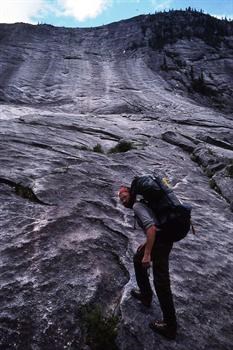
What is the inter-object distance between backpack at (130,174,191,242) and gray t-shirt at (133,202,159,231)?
0.08 m

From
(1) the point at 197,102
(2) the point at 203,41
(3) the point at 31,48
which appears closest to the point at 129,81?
(1) the point at 197,102

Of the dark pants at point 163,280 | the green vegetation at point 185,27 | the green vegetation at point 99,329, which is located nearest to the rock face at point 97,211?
the green vegetation at point 99,329

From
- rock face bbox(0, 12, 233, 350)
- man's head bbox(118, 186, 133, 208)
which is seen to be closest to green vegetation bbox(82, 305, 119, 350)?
rock face bbox(0, 12, 233, 350)

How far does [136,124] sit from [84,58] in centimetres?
1971

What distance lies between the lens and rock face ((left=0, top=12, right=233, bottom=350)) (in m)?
6.09

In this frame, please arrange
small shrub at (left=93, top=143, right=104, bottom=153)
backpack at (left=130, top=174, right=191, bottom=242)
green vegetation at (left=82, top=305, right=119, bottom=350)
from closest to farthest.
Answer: green vegetation at (left=82, top=305, right=119, bottom=350)
backpack at (left=130, top=174, right=191, bottom=242)
small shrub at (left=93, top=143, right=104, bottom=153)

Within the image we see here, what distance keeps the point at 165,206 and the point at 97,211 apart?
3898 mm

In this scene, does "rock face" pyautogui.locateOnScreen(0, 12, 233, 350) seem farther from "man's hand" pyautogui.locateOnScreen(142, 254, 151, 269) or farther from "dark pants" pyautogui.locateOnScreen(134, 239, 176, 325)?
"man's hand" pyautogui.locateOnScreen(142, 254, 151, 269)

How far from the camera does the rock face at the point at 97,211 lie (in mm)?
6094

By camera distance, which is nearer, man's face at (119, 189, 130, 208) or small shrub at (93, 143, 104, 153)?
man's face at (119, 189, 130, 208)

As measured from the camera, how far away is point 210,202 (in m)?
12.1

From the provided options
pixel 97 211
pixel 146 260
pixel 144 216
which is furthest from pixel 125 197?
pixel 97 211

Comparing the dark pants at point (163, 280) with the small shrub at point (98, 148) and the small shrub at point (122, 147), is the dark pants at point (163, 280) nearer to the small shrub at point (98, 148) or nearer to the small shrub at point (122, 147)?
the small shrub at point (98, 148)

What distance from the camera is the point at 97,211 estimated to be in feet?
31.3
